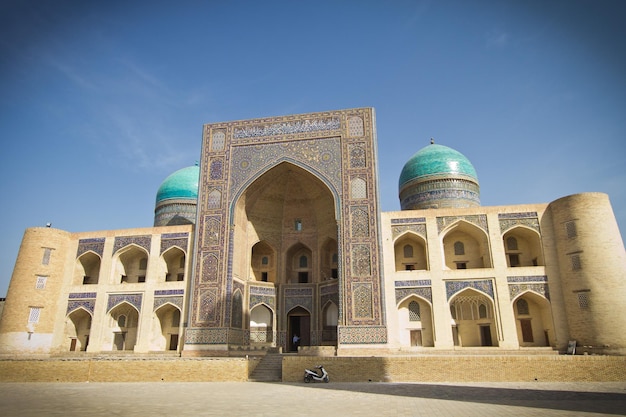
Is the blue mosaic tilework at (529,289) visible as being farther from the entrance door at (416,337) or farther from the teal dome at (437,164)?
the teal dome at (437,164)

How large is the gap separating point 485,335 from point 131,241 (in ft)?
39.6

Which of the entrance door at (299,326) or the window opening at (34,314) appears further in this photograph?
the entrance door at (299,326)

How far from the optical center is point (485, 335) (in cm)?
1423

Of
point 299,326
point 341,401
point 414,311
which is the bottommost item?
point 341,401

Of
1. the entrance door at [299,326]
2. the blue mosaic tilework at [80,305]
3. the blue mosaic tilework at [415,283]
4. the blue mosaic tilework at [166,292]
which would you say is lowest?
the entrance door at [299,326]

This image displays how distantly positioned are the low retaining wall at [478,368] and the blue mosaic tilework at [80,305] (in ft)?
32.1

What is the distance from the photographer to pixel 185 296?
14867mm

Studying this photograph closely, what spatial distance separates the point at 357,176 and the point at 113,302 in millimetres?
9152

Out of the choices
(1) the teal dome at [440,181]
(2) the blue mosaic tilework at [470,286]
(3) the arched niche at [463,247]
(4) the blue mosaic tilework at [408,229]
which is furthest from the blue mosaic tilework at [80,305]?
(1) the teal dome at [440,181]

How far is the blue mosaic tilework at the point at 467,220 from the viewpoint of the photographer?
1442 cm

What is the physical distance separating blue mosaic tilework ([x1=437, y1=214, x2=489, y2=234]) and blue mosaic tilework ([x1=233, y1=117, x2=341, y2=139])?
14.9 feet

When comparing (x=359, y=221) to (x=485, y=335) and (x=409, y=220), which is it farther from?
(x=485, y=335)

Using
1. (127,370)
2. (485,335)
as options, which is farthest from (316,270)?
(127,370)

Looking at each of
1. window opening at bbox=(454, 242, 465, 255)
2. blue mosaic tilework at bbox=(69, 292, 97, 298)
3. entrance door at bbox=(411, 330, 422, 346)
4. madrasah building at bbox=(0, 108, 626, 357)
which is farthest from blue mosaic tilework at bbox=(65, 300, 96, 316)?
window opening at bbox=(454, 242, 465, 255)
